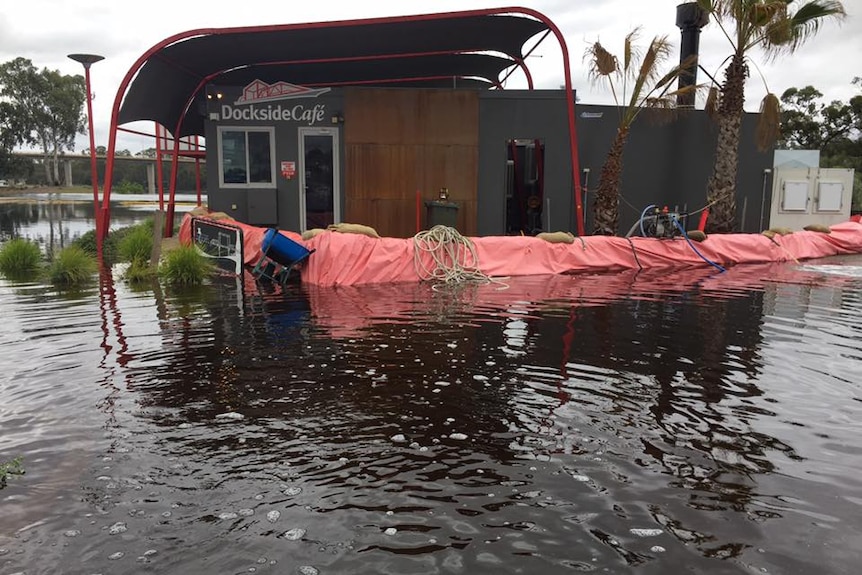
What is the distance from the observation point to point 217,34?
11086mm

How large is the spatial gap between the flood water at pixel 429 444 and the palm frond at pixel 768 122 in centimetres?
890

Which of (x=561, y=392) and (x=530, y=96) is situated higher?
(x=530, y=96)

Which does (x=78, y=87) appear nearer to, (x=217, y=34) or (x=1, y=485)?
(x=217, y=34)

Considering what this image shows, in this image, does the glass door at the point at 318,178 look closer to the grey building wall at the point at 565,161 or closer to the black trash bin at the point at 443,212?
the grey building wall at the point at 565,161

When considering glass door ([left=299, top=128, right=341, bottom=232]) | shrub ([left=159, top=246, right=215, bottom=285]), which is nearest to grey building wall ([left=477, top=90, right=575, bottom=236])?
glass door ([left=299, top=128, right=341, bottom=232])

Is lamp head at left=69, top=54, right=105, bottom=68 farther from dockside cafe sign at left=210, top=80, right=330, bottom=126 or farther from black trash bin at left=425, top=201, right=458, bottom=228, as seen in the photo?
black trash bin at left=425, top=201, right=458, bottom=228

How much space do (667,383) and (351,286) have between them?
19.3ft

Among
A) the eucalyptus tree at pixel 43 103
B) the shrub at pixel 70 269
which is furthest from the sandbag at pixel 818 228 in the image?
the eucalyptus tree at pixel 43 103

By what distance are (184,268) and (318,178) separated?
5297 millimetres

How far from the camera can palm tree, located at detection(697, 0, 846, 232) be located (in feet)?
45.8

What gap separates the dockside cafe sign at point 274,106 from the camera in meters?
14.5

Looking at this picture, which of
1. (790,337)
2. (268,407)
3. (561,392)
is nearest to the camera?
(268,407)

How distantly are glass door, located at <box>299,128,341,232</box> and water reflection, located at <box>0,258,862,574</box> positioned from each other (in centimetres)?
754

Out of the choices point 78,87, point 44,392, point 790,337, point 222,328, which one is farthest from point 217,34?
point 78,87
